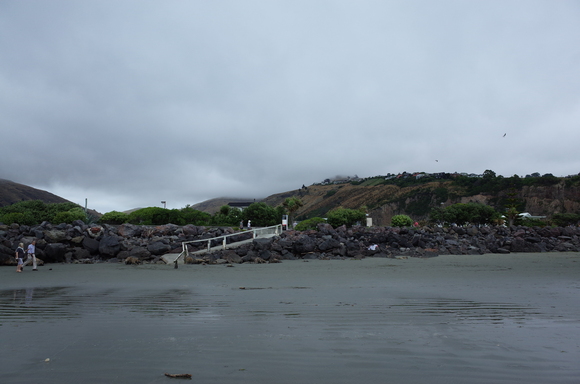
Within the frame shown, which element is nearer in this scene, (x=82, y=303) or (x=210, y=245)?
(x=82, y=303)

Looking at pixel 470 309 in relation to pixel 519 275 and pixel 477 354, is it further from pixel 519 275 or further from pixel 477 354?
pixel 519 275

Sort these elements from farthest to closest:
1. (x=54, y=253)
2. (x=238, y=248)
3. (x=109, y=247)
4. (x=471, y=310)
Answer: (x=238, y=248) → (x=109, y=247) → (x=54, y=253) → (x=471, y=310)

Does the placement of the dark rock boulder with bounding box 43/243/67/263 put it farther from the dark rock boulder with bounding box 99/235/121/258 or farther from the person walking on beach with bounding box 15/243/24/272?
the dark rock boulder with bounding box 99/235/121/258

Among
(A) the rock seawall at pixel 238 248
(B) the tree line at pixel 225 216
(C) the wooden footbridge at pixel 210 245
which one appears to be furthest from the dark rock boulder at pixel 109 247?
(B) the tree line at pixel 225 216

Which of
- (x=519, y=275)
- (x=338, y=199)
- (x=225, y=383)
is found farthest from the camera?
(x=338, y=199)

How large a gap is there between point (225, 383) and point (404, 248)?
748 inches

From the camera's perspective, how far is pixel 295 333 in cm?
502

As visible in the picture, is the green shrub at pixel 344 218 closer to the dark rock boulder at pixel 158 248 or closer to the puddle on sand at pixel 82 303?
the dark rock boulder at pixel 158 248

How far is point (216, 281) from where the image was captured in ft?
35.7

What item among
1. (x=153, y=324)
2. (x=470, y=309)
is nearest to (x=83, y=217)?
(x=153, y=324)

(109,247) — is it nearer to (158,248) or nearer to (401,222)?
(158,248)

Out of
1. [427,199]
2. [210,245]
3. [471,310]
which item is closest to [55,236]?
[210,245]

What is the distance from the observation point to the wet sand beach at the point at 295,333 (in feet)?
12.1

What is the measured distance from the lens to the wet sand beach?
369 centimetres
